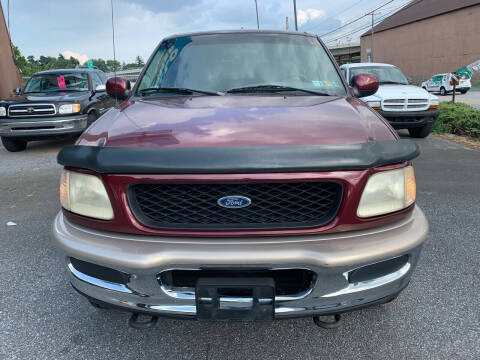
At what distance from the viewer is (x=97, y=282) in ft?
5.30

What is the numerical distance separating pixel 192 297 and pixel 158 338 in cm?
72

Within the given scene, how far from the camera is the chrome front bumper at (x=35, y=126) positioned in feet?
23.1

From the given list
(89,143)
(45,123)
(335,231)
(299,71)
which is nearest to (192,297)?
(335,231)

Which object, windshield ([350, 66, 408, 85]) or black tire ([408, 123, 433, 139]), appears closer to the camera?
black tire ([408, 123, 433, 139])

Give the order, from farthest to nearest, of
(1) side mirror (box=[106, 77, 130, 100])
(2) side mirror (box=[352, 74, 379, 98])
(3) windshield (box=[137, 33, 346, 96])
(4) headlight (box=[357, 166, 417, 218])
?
(1) side mirror (box=[106, 77, 130, 100]) → (2) side mirror (box=[352, 74, 379, 98]) → (3) windshield (box=[137, 33, 346, 96]) → (4) headlight (box=[357, 166, 417, 218])

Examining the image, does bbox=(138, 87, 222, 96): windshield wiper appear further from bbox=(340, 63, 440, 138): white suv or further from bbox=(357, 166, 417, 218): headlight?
bbox=(340, 63, 440, 138): white suv

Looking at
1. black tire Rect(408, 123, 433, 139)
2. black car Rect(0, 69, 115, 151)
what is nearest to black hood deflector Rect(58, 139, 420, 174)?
black car Rect(0, 69, 115, 151)

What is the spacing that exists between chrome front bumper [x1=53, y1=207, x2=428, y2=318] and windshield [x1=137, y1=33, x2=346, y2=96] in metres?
1.27

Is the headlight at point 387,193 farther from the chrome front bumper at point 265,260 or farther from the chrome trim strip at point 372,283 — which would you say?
the chrome trim strip at point 372,283

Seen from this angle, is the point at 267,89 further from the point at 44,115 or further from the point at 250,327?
the point at 44,115

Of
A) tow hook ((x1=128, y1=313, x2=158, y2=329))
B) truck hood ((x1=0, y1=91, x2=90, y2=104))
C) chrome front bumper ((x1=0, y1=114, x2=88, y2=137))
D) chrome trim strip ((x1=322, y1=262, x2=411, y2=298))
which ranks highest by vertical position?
truck hood ((x1=0, y1=91, x2=90, y2=104))

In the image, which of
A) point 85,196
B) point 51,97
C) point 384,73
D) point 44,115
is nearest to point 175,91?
point 85,196

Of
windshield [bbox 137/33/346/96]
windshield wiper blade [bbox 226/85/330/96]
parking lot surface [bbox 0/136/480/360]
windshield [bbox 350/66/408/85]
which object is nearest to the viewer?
parking lot surface [bbox 0/136/480/360]

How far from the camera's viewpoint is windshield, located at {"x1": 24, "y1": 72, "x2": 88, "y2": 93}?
8.05 meters
